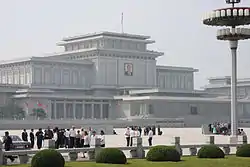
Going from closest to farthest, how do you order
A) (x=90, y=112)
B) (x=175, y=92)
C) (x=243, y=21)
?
(x=243, y=21)
(x=90, y=112)
(x=175, y=92)

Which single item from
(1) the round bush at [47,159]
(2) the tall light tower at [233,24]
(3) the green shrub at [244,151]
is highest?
(2) the tall light tower at [233,24]

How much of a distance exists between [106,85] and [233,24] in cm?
7083

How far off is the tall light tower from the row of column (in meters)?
54.4

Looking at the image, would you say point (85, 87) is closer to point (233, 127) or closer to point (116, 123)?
point (116, 123)

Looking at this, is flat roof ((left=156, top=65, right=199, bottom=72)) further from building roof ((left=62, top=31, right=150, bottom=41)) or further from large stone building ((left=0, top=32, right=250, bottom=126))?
building roof ((left=62, top=31, right=150, bottom=41))

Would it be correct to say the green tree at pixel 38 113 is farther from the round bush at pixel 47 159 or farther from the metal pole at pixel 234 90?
the round bush at pixel 47 159

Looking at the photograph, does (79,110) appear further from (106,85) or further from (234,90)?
(234,90)

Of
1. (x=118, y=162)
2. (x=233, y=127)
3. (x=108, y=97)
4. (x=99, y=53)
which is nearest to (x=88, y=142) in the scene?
(x=118, y=162)

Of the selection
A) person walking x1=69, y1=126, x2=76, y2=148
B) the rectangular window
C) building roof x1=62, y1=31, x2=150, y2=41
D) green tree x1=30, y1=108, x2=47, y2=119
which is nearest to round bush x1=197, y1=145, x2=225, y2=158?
person walking x1=69, y1=126, x2=76, y2=148

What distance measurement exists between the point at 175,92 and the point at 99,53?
14757mm

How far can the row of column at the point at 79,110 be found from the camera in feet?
306

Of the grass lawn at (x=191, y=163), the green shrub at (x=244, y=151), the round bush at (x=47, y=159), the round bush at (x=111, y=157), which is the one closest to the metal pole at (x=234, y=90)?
the green shrub at (x=244, y=151)

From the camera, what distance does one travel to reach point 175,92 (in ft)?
352

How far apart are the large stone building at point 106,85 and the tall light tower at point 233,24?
47.4 meters
